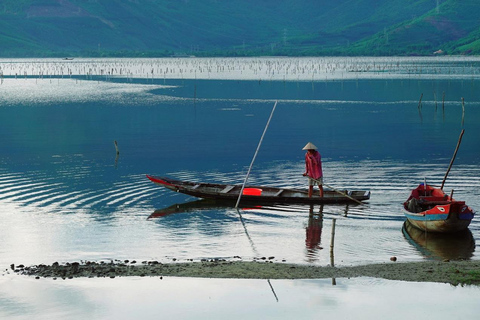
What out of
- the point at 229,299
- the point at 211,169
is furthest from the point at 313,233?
the point at 211,169

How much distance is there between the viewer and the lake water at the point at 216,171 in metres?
24.0

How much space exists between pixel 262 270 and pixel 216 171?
19.5 metres

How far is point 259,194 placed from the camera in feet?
101

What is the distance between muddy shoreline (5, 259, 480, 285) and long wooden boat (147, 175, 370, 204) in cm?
876

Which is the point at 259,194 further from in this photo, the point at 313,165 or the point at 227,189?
the point at 313,165

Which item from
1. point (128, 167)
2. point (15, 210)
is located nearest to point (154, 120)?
point (128, 167)

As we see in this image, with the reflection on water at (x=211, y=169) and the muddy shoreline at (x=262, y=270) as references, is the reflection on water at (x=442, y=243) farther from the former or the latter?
the muddy shoreline at (x=262, y=270)

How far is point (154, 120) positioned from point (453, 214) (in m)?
45.9

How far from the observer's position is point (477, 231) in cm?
2550

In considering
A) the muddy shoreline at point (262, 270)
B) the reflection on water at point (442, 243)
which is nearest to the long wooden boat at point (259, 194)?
the reflection on water at point (442, 243)

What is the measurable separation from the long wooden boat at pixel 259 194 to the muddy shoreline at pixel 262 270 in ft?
28.7

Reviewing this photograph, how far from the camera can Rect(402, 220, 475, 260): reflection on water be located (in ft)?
74.9

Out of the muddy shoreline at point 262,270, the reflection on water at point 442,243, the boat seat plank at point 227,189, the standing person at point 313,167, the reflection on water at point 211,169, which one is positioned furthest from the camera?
the boat seat plank at point 227,189

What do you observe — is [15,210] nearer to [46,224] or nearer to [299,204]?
[46,224]
